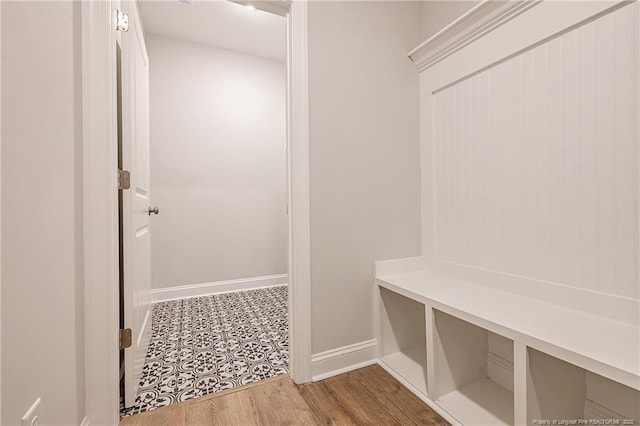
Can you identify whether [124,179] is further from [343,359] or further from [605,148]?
[605,148]

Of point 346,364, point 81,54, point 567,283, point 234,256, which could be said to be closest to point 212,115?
point 234,256

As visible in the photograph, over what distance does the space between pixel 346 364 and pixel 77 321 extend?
1.34m

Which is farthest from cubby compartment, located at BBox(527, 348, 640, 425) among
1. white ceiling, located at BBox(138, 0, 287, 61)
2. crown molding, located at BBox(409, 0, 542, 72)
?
white ceiling, located at BBox(138, 0, 287, 61)

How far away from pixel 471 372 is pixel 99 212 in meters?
1.96

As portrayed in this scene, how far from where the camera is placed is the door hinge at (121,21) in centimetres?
132

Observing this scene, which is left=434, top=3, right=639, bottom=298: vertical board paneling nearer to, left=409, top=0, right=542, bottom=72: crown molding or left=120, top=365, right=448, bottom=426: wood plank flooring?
left=409, top=0, right=542, bottom=72: crown molding

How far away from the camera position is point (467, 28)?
160 cm

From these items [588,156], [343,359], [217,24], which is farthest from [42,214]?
[217,24]

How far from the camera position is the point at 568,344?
94 cm

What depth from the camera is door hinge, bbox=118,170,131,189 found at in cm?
136

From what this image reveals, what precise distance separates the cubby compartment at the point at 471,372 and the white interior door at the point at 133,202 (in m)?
1.47

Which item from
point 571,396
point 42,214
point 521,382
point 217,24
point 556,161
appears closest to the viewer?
point 42,214

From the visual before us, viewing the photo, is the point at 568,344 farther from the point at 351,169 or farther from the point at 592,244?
the point at 351,169

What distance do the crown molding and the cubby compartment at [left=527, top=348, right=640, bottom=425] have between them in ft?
4.99
